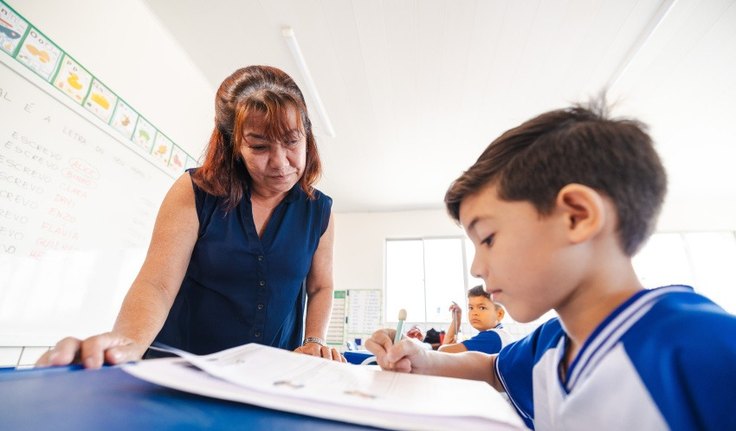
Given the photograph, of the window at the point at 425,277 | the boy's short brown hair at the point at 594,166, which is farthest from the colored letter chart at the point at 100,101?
the window at the point at 425,277

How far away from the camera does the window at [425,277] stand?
190 inches

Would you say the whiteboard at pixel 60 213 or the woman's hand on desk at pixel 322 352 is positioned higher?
the whiteboard at pixel 60 213

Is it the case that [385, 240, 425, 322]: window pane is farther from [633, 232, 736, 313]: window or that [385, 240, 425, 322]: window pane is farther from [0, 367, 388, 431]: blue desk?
[0, 367, 388, 431]: blue desk

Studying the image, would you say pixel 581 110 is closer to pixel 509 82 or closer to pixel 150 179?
pixel 150 179

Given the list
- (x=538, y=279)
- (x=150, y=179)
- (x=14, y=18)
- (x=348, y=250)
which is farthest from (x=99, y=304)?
(x=348, y=250)

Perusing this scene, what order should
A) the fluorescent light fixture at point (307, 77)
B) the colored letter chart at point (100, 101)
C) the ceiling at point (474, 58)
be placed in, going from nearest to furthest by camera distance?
the colored letter chart at point (100, 101), the ceiling at point (474, 58), the fluorescent light fixture at point (307, 77)

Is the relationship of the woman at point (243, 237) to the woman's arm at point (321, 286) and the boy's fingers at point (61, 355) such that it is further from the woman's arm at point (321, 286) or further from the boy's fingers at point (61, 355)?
the boy's fingers at point (61, 355)

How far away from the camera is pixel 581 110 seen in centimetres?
55

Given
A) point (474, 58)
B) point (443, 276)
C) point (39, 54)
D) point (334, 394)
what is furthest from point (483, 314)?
point (39, 54)

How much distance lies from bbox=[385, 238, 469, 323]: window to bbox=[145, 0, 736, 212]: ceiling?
189cm

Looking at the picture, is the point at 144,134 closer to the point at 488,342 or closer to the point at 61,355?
the point at 61,355

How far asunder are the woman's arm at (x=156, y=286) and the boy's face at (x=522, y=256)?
18.7 inches

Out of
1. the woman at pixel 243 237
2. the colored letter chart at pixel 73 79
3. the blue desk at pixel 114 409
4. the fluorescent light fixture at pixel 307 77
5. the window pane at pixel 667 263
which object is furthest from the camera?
the window pane at pixel 667 263

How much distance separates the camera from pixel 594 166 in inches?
18.8
